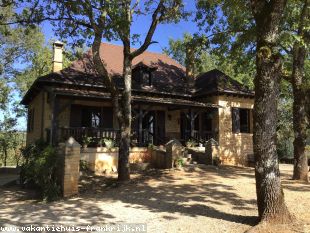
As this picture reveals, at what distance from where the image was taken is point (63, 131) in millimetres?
15836

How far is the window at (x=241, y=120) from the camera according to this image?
811 inches

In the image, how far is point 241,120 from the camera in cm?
2173

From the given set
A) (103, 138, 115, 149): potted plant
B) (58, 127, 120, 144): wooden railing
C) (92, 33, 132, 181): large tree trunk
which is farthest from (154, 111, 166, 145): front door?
(92, 33, 132, 181): large tree trunk

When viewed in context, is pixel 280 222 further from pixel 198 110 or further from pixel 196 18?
pixel 198 110

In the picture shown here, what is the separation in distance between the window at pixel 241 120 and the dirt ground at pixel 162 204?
7.41 metres

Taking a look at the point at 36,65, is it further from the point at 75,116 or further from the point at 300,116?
the point at 300,116

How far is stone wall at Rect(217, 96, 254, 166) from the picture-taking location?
2002cm

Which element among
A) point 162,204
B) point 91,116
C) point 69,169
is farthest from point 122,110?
Answer: point 91,116

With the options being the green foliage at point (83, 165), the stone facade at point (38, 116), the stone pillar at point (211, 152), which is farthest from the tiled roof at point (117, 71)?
the stone pillar at point (211, 152)

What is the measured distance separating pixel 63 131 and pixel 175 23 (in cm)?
720

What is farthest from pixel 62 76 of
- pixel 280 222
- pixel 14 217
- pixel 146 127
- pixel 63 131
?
pixel 280 222

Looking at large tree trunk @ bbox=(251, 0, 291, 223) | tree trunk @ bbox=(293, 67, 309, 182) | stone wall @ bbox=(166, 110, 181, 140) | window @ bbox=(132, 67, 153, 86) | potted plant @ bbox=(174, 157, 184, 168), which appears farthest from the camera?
stone wall @ bbox=(166, 110, 181, 140)

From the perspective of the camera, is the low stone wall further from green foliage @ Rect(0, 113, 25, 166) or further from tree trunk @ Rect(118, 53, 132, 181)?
green foliage @ Rect(0, 113, 25, 166)

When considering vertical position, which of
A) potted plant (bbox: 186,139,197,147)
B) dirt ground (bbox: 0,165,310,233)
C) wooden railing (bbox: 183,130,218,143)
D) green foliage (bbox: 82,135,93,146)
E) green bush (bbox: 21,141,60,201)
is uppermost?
wooden railing (bbox: 183,130,218,143)
